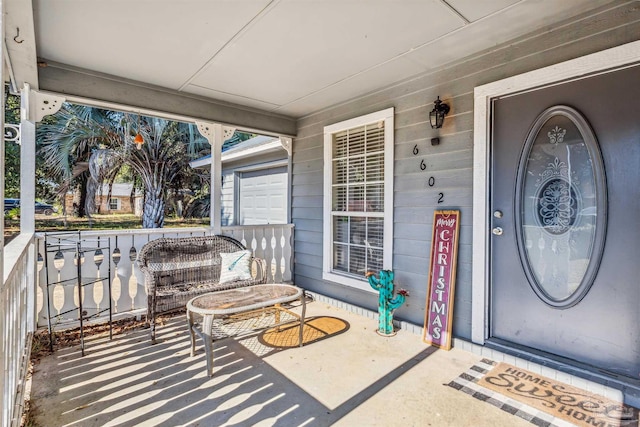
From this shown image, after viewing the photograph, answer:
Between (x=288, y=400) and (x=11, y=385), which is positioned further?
(x=288, y=400)

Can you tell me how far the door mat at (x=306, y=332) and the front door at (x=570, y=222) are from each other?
57.7 inches

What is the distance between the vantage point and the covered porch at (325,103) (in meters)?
2.17

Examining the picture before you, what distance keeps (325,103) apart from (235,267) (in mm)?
2331

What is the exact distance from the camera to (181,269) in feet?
11.6

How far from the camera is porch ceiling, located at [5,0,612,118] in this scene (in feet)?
7.38

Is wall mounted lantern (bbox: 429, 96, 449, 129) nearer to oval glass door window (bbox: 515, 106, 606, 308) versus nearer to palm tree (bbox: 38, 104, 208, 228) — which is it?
oval glass door window (bbox: 515, 106, 606, 308)

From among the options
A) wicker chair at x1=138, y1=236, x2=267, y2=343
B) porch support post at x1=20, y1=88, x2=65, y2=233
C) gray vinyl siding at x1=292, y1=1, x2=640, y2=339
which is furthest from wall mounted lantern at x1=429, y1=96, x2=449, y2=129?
porch support post at x1=20, y1=88, x2=65, y2=233

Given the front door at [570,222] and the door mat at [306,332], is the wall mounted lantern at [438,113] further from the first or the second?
the door mat at [306,332]

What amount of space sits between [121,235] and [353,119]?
2933 mm

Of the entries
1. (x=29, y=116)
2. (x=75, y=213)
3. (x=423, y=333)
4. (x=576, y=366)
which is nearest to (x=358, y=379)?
(x=423, y=333)

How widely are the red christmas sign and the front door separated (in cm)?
32

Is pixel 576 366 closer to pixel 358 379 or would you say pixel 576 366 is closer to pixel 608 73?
pixel 358 379

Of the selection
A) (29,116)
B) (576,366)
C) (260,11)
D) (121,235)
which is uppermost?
(260,11)

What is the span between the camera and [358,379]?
2.44 metres
